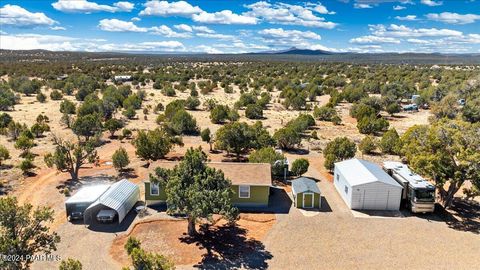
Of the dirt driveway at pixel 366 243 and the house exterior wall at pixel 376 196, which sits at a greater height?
the house exterior wall at pixel 376 196

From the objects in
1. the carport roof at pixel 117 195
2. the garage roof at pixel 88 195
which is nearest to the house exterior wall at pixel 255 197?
the carport roof at pixel 117 195

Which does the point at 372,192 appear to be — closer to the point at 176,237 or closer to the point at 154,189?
the point at 176,237

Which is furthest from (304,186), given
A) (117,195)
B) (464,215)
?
(117,195)

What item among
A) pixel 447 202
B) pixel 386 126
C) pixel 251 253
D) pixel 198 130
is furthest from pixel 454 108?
pixel 251 253

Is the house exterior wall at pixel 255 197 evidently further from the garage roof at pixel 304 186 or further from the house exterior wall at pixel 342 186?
the house exterior wall at pixel 342 186

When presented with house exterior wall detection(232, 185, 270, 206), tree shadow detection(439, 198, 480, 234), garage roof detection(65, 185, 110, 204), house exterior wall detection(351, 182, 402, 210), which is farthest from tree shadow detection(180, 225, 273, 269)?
tree shadow detection(439, 198, 480, 234)

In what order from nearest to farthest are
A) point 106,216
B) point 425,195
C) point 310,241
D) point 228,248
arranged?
point 228,248 < point 310,241 < point 106,216 < point 425,195

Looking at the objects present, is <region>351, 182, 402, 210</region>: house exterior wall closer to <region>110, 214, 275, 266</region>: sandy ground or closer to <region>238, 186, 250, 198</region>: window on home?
<region>110, 214, 275, 266</region>: sandy ground
